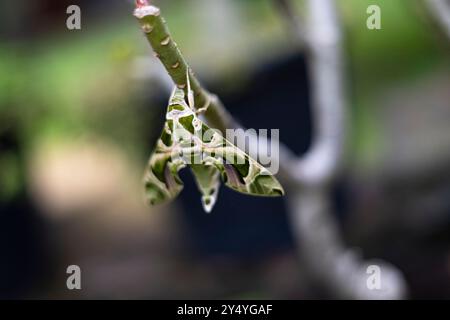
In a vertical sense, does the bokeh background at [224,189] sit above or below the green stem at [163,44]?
above

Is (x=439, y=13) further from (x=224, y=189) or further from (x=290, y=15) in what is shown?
(x=224, y=189)

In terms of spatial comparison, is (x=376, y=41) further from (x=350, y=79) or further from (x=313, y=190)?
(x=313, y=190)

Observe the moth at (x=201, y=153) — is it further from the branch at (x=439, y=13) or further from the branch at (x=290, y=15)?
the branch at (x=290, y=15)

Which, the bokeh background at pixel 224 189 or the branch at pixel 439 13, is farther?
the bokeh background at pixel 224 189

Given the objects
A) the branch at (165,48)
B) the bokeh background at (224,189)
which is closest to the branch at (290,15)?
the bokeh background at (224,189)

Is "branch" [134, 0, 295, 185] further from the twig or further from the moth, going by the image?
the twig

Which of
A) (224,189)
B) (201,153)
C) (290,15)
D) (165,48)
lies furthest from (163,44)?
(224,189)

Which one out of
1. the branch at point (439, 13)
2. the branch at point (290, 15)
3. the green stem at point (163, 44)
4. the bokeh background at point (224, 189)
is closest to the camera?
the green stem at point (163, 44)

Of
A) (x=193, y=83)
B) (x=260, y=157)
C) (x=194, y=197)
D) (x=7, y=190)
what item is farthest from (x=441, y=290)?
(x=193, y=83)
